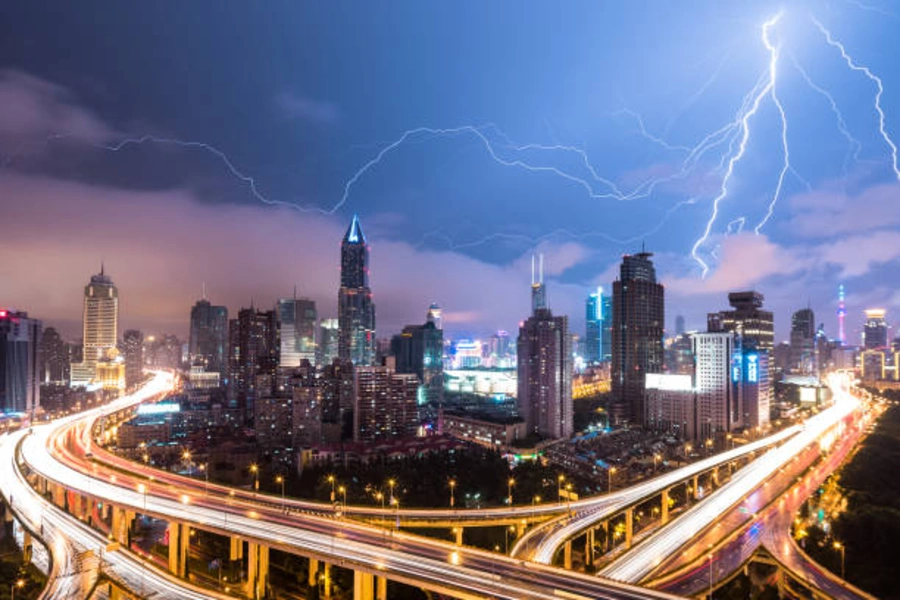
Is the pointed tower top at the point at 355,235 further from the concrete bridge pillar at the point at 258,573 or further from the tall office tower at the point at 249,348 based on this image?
the concrete bridge pillar at the point at 258,573

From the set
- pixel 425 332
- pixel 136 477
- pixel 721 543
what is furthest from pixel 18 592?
pixel 425 332

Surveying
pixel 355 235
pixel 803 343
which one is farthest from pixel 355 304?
pixel 803 343

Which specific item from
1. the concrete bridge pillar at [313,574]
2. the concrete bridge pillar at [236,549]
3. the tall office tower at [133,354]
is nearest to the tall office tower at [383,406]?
the concrete bridge pillar at [236,549]

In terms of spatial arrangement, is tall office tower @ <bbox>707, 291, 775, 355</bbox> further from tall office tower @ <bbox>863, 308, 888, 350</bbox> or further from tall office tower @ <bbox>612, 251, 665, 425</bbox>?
tall office tower @ <bbox>863, 308, 888, 350</bbox>

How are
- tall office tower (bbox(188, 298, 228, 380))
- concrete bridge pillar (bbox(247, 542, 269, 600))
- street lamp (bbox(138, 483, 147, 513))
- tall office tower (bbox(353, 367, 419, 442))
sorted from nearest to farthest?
concrete bridge pillar (bbox(247, 542, 269, 600)), street lamp (bbox(138, 483, 147, 513)), tall office tower (bbox(353, 367, 419, 442)), tall office tower (bbox(188, 298, 228, 380))

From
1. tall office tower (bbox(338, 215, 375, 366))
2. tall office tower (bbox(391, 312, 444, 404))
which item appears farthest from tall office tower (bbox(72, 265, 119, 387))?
tall office tower (bbox(391, 312, 444, 404))

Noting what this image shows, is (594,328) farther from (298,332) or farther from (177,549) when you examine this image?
(177,549)
